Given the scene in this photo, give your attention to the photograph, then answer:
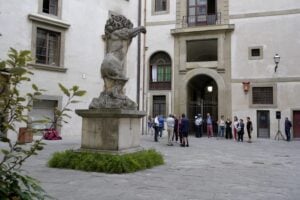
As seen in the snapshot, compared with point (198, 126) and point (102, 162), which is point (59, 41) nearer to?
point (198, 126)

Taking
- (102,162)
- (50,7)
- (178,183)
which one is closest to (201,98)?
(50,7)

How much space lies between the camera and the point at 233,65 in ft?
84.5

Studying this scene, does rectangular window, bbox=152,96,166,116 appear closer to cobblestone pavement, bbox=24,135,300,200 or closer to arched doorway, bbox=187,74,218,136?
arched doorway, bbox=187,74,218,136

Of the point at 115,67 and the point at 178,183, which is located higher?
the point at 115,67

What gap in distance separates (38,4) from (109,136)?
1278cm

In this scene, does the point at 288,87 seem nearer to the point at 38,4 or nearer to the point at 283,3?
the point at 283,3

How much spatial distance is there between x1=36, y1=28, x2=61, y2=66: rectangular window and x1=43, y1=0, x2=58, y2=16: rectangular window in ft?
3.98

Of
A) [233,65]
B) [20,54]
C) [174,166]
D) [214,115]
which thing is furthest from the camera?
[214,115]

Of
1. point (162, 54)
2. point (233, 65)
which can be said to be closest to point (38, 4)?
point (162, 54)

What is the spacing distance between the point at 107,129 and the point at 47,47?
12338 millimetres

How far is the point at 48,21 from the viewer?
19062mm

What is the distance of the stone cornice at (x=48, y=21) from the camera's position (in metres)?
18.4

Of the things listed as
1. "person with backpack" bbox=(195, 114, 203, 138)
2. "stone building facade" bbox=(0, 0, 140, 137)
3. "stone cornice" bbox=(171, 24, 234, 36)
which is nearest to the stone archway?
"person with backpack" bbox=(195, 114, 203, 138)

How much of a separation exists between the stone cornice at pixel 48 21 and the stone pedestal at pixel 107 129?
11305 millimetres
